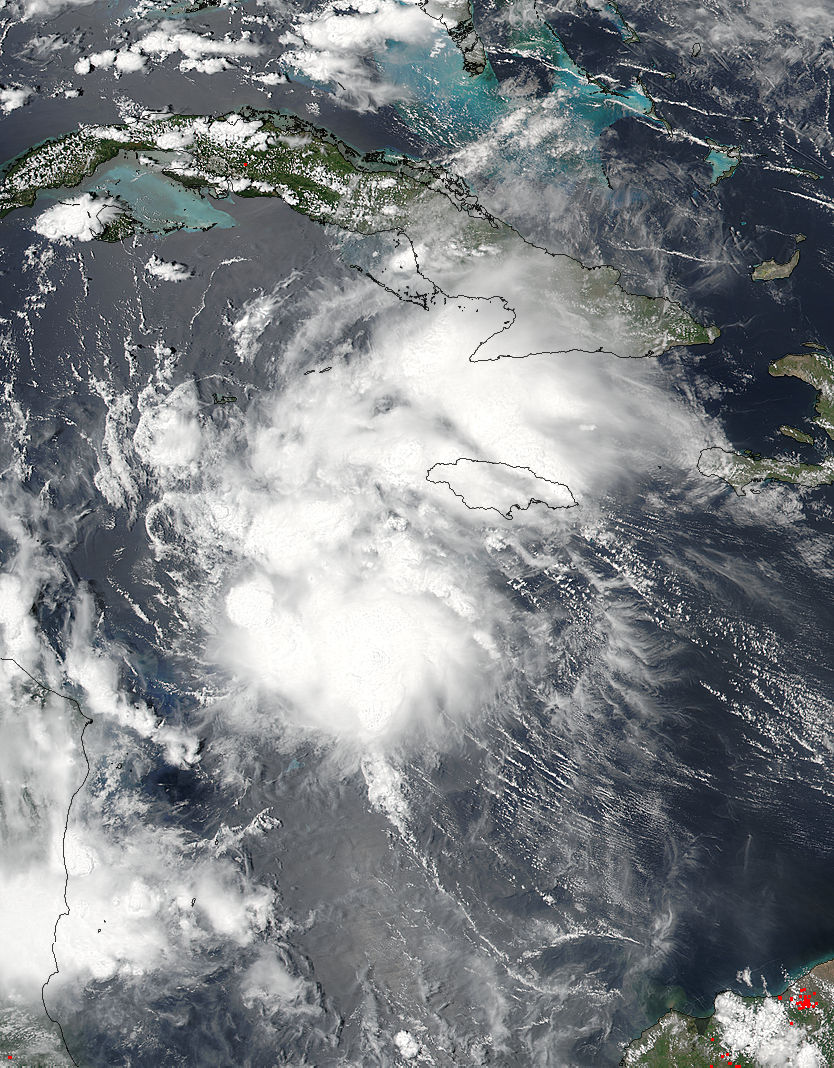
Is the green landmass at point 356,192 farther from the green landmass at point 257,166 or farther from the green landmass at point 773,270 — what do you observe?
the green landmass at point 773,270

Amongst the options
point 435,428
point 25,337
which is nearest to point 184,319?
point 25,337

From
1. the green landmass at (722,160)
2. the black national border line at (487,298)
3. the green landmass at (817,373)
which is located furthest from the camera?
the green landmass at (722,160)

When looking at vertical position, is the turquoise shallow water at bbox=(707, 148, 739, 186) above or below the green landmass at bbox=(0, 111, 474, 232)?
below

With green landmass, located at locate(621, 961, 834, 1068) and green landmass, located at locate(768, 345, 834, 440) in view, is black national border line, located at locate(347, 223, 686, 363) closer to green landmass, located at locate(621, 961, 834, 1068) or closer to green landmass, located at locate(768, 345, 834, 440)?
green landmass, located at locate(768, 345, 834, 440)

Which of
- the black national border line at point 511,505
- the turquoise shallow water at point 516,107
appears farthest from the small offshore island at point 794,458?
the turquoise shallow water at point 516,107

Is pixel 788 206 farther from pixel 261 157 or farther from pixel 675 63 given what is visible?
pixel 261 157

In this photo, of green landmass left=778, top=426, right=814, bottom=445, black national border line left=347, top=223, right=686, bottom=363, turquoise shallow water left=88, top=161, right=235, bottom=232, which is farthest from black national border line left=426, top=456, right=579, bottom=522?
turquoise shallow water left=88, top=161, right=235, bottom=232
